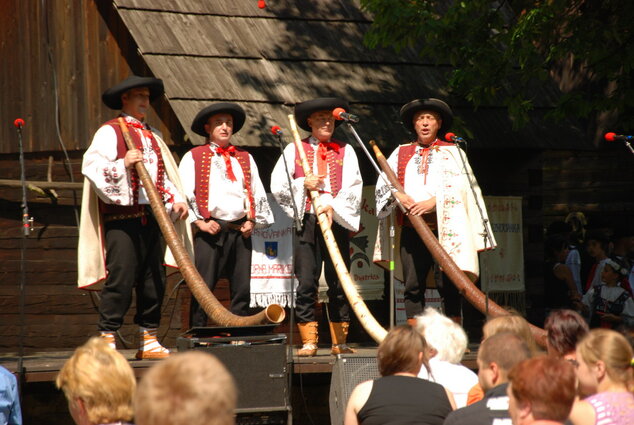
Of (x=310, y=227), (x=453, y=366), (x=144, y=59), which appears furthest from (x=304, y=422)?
(x=144, y=59)

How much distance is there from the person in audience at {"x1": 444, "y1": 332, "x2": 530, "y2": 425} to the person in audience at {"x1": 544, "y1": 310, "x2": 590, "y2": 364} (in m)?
0.43

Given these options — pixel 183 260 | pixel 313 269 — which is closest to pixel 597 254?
pixel 313 269

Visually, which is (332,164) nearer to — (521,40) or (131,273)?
(131,273)

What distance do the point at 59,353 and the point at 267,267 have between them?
6.44ft

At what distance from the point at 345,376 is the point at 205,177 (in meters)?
2.04

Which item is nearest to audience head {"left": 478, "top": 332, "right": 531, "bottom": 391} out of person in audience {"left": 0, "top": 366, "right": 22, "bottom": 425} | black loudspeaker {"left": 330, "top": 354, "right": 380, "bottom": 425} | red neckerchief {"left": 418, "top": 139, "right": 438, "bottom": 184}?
black loudspeaker {"left": 330, "top": 354, "right": 380, "bottom": 425}

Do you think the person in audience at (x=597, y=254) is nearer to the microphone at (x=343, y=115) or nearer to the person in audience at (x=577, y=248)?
the person in audience at (x=577, y=248)

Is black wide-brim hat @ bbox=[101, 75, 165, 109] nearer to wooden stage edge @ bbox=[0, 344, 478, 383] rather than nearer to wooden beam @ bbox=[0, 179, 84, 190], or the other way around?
wooden stage edge @ bbox=[0, 344, 478, 383]

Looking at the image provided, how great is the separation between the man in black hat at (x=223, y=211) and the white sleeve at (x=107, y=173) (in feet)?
2.08

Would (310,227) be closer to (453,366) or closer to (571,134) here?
(453,366)

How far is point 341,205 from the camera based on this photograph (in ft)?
23.8

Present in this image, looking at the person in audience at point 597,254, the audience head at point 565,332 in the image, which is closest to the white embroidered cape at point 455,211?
the audience head at point 565,332

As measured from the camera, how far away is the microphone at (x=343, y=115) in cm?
680

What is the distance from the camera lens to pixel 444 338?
5238 millimetres
